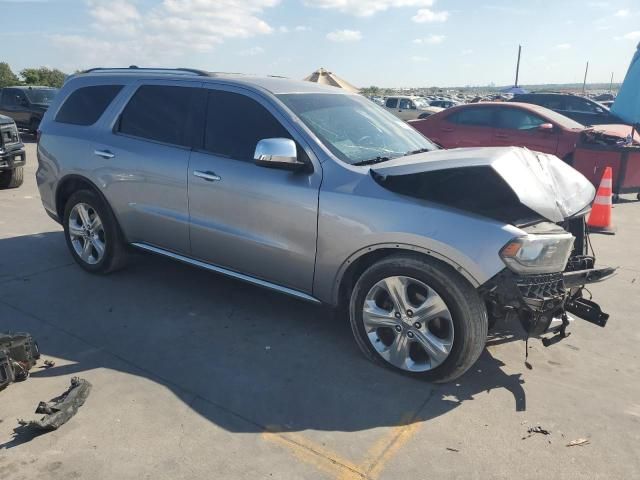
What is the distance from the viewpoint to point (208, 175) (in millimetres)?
4023

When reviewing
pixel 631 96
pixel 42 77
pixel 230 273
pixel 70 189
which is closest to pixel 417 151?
pixel 230 273

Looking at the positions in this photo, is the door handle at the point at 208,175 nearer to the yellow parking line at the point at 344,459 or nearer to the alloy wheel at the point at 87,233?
the alloy wheel at the point at 87,233

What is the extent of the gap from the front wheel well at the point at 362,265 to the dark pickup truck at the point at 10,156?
7222 mm

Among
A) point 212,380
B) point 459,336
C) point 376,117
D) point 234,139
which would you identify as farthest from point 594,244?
point 212,380

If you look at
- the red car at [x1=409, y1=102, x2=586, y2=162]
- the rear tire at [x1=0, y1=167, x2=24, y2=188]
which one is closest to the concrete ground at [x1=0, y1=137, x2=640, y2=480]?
the rear tire at [x1=0, y1=167, x2=24, y2=188]

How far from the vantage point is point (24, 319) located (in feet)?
13.5

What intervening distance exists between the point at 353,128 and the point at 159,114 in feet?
5.47

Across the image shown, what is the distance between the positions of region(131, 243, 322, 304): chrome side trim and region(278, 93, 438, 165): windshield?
3.28ft

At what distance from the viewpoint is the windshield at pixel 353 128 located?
3.79 m

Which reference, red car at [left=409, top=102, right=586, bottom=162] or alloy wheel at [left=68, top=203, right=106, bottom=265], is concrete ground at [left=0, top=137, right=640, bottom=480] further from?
red car at [left=409, top=102, right=586, bottom=162]

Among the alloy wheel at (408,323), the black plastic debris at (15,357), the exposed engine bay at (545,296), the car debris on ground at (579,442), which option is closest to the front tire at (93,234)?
the black plastic debris at (15,357)

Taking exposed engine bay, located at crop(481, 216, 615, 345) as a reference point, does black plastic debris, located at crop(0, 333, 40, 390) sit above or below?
below

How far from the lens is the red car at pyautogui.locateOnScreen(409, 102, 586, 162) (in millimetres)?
9312

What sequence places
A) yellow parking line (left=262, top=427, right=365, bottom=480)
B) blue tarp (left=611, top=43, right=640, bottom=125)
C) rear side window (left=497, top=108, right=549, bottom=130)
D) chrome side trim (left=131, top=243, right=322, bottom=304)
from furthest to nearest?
blue tarp (left=611, top=43, right=640, bottom=125) < rear side window (left=497, top=108, right=549, bottom=130) < chrome side trim (left=131, top=243, right=322, bottom=304) < yellow parking line (left=262, top=427, right=365, bottom=480)
